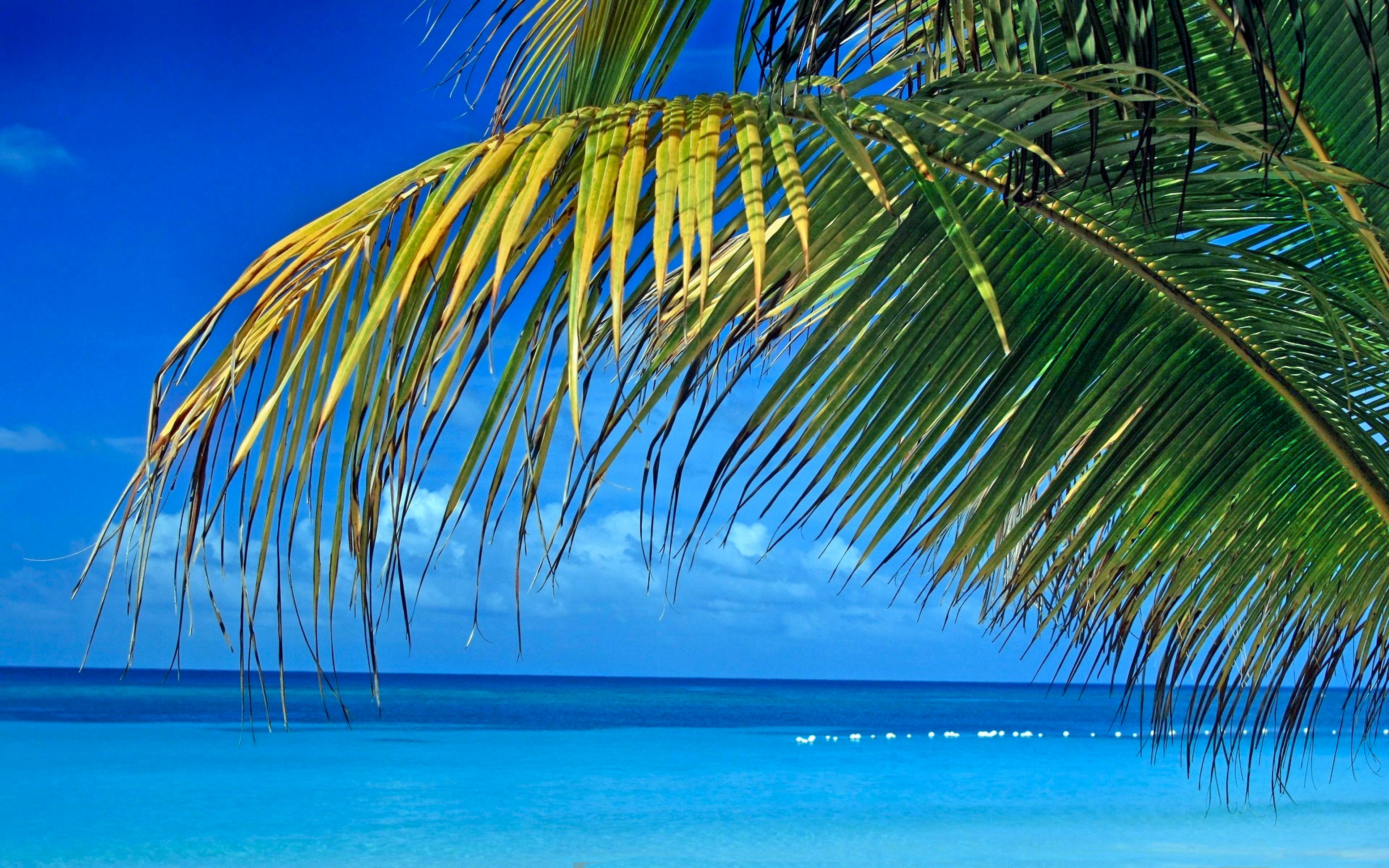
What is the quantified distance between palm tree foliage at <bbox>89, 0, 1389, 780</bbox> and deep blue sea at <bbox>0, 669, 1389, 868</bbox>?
514cm

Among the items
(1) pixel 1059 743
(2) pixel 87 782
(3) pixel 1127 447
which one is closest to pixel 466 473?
(3) pixel 1127 447

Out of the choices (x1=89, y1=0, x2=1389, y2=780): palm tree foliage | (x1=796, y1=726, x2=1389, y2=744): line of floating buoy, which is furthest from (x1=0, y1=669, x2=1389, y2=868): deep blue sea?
(x1=89, y1=0, x2=1389, y2=780): palm tree foliage

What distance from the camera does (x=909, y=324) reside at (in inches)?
56.3

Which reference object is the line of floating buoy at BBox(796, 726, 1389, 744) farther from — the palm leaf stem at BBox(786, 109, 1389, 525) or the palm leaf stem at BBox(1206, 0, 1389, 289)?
the palm leaf stem at BBox(1206, 0, 1389, 289)

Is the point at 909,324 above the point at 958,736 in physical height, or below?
above

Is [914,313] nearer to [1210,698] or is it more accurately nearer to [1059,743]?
[1210,698]

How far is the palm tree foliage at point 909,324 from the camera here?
2.93ft

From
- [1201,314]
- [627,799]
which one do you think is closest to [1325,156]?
[1201,314]

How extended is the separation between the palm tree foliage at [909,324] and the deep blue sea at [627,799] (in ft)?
16.9

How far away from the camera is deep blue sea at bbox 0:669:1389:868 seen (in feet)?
43.2

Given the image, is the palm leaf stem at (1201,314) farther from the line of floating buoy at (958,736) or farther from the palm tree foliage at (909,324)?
the line of floating buoy at (958,736)

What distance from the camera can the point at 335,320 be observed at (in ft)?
3.05

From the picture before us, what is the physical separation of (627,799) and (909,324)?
17049 millimetres

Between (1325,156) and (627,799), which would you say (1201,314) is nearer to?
(1325,156)
